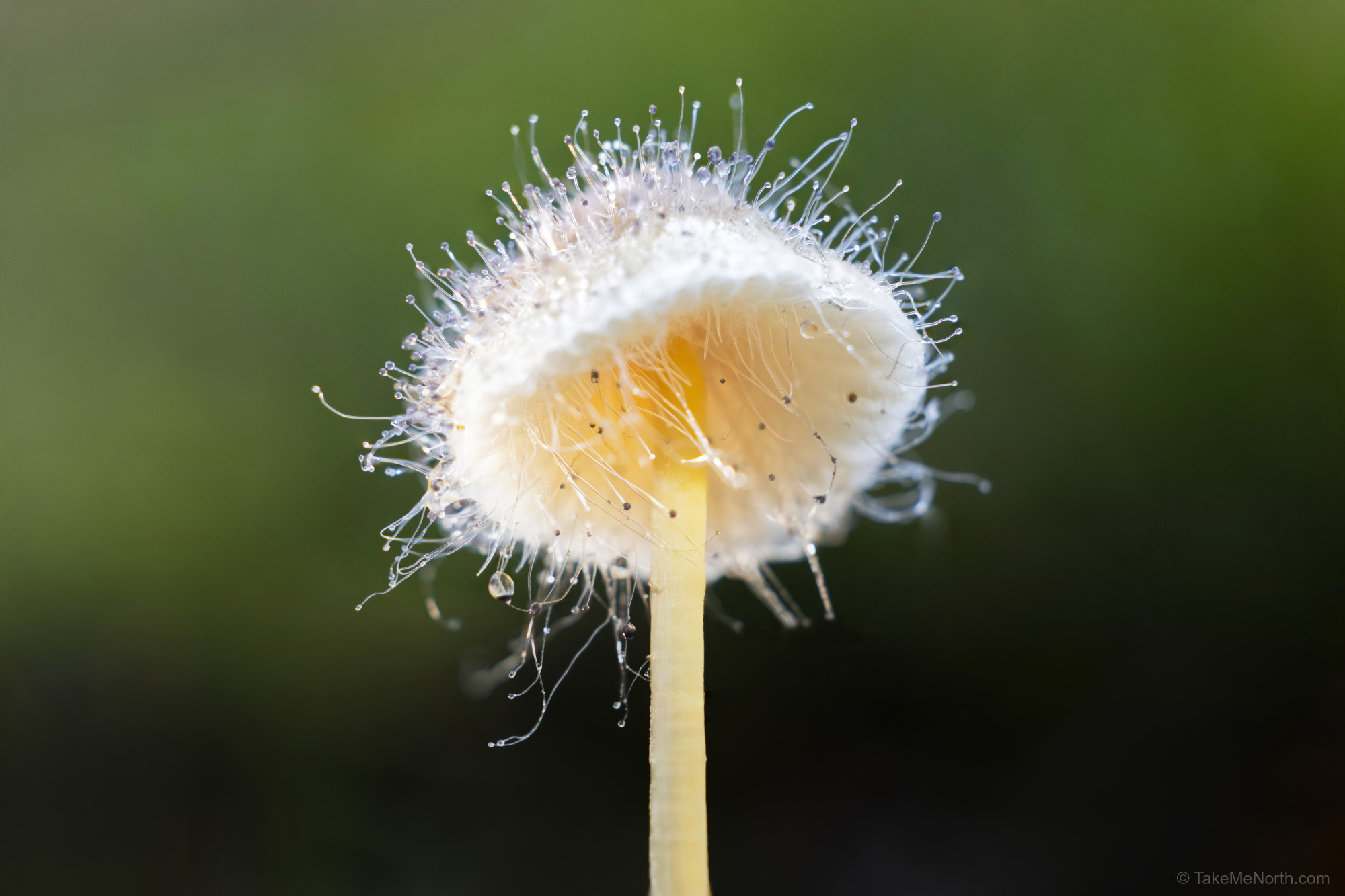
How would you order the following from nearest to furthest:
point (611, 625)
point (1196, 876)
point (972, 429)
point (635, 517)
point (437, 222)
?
point (635, 517)
point (1196, 876)
point (611, 625)
point (972, 429)
point (437, 222)

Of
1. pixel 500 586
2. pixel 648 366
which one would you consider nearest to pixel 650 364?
pixel 648 366

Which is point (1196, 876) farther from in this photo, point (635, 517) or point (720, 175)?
point (720, 175)

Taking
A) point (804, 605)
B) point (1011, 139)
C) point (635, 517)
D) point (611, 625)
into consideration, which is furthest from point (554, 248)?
point (1011, 139)

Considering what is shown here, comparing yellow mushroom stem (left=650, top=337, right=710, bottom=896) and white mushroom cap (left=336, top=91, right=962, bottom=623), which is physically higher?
white mushroom cap (left=336, top=91, right=962, bottom=623)

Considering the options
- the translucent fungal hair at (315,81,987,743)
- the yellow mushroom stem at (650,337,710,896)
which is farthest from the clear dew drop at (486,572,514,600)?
the yellow mushroom stem at (650,337,710,896)

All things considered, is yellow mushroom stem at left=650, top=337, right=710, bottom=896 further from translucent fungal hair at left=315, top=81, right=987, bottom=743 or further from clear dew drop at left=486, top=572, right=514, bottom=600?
clear dew drop at left=486, top=572, right=514, bottom=600

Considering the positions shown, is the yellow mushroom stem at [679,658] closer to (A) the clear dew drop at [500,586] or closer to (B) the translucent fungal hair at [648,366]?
(B) the translucent fungal hair at [648,366]

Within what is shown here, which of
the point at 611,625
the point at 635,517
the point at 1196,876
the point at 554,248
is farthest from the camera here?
the point at 611,625
